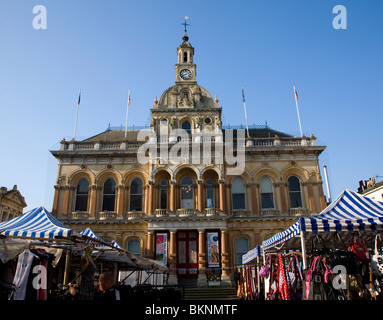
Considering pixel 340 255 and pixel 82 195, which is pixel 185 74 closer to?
pixel 82 195

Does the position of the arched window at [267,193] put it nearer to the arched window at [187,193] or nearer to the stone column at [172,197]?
the arched window at [187,193]

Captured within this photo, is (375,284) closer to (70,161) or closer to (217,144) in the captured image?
(217,144)

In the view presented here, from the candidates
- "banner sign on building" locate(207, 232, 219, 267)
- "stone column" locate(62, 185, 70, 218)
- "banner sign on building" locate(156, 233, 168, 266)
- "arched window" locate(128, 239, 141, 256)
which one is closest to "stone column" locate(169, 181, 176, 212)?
"banner sign on building" locate(156, 233, 168, 266)

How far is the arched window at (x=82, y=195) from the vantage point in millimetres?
25125

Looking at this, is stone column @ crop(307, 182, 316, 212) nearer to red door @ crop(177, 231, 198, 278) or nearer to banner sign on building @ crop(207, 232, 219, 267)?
banner sign on building @ crop(207, 232, 219, 267)

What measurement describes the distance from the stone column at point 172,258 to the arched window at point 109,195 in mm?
5985

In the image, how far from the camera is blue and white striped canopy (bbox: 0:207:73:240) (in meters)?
8.49

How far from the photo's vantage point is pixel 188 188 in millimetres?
25141

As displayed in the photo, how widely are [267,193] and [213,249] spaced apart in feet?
22.2

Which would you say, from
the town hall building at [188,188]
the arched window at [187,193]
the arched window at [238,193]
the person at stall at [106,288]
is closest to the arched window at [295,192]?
the town hall building at [188,188]

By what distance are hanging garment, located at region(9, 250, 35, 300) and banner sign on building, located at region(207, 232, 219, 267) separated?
16013mm
